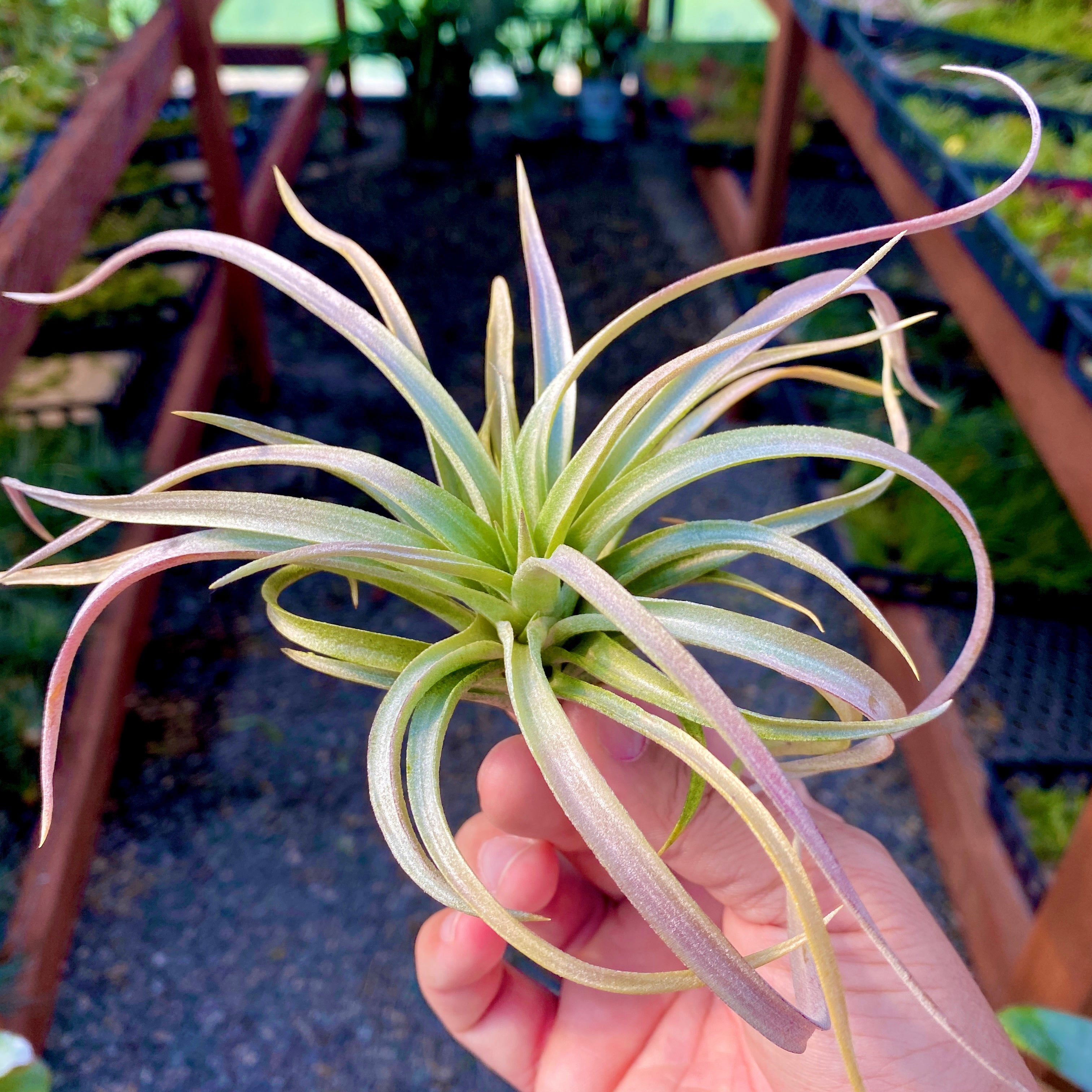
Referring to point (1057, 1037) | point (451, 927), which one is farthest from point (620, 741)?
point (1057, 1037)

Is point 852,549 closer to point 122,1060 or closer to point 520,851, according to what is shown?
point 520,851

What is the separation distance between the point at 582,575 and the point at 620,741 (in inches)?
7.0

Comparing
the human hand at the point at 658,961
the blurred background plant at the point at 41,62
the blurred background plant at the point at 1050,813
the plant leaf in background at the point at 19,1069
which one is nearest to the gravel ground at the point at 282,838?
the blurred background plant at the point at 1050,813

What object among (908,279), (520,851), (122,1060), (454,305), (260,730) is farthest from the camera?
(454,305)

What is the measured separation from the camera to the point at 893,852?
135 centimetres

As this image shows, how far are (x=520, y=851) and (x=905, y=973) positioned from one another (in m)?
0.41

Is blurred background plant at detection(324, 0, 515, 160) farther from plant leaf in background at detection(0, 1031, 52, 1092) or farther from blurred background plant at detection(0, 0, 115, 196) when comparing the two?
plant leaf in background at detection(0, 1031, 52, 1092)

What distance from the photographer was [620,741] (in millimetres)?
543

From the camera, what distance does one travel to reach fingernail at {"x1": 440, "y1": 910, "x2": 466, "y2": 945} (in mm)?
727

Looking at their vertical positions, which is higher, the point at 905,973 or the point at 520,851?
the point at 905,973

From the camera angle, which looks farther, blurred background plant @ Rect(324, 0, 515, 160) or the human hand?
blurred background plant @ Rect(324, 0, 515, 160)

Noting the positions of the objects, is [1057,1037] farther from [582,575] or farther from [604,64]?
[604,64]

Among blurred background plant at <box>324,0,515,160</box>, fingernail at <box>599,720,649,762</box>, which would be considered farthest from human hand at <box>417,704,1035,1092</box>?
blurred background plant at <box>324,0,515,160</box>

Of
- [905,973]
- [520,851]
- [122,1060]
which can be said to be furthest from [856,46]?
[122,1060]
